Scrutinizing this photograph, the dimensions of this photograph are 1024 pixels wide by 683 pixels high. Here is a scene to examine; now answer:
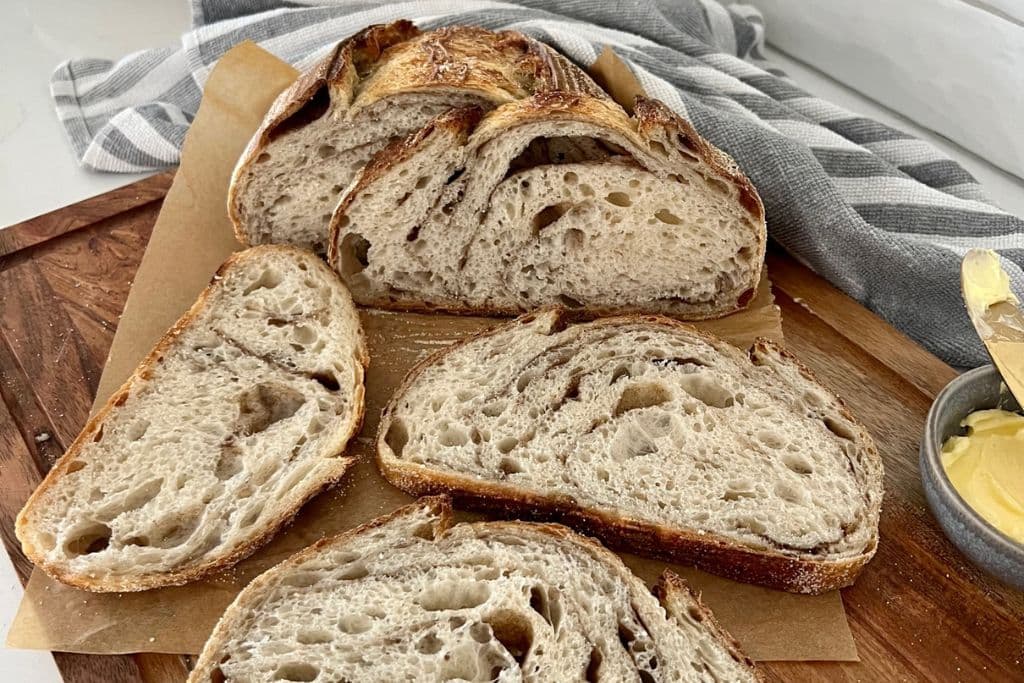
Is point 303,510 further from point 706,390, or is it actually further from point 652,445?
point 706,390

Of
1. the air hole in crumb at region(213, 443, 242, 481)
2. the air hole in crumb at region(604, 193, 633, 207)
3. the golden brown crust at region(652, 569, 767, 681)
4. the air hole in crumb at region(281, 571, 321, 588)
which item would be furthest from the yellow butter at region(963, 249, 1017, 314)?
the air hole in crumb at region(213, 443, 242, 481)

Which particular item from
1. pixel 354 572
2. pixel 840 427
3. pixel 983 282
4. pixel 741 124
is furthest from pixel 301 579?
pixel 741 124

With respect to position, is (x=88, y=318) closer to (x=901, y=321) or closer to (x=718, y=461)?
(x=718, y=461)

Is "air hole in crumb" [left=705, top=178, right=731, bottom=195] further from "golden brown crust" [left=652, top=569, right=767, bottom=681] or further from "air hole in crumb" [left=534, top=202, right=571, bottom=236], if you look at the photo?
"golden brown crust" [left=652, top=569, right=767, bottom=681]

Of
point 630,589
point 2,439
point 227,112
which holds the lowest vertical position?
point 630,589

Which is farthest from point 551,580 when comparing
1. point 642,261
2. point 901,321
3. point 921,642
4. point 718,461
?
point 901,321

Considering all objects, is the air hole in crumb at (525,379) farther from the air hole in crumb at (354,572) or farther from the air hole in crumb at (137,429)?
the air hole in crumb at (137,429)
